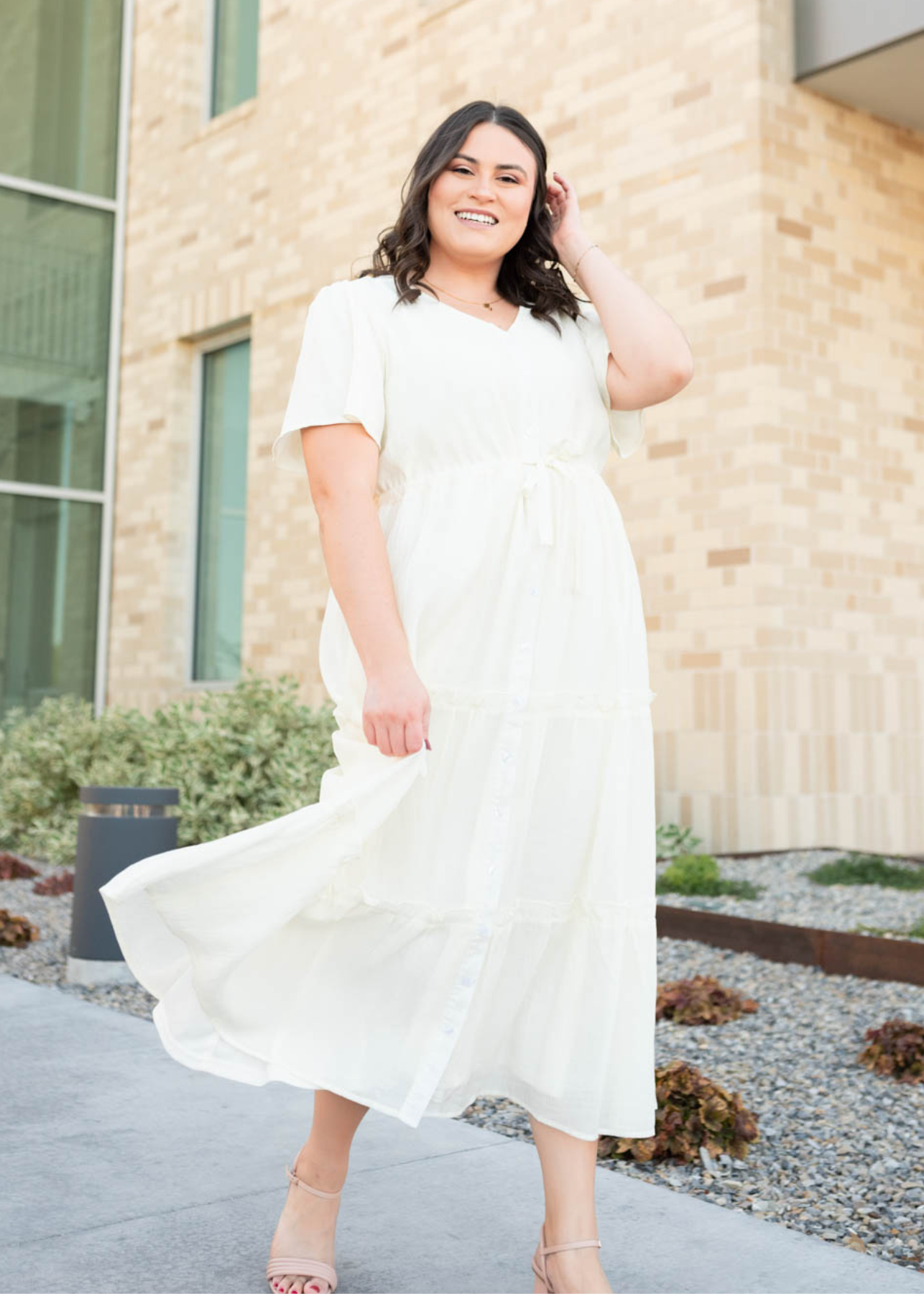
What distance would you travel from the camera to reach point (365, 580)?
6.53 ft

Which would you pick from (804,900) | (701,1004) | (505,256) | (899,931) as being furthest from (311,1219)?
(804,900)

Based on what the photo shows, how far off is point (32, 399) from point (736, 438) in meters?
7.01

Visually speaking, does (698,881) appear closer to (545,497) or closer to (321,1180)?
(321,1180)

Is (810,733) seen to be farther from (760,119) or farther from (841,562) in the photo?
(760,119)

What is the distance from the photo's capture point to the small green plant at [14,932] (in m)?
5.27

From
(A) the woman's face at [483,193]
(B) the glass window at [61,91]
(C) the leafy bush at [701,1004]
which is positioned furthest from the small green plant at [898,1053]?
(B) the glass window at [61,91]

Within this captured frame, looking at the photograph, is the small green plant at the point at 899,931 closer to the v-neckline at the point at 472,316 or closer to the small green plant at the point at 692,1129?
the small green plant at the point at 692,1129

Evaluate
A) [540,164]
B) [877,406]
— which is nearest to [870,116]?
[877,406]

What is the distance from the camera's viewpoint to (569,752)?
203 cm

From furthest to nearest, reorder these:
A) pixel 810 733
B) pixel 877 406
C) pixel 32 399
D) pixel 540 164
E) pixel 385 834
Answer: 1. pixel 32 399
2. pixel 877 406
3. pixel 810 733
4. pixel 540 164
5. pixel 385 834

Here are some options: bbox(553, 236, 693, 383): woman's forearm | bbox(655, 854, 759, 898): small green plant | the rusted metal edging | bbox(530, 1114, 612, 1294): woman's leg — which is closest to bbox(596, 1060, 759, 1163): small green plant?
bbox(530, 1114, 612, 1294): woman's leg

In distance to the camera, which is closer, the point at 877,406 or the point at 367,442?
the point at 367,442

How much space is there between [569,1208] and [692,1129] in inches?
36.5

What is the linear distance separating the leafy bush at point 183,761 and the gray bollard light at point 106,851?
197 centimetres
